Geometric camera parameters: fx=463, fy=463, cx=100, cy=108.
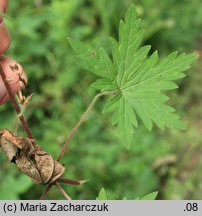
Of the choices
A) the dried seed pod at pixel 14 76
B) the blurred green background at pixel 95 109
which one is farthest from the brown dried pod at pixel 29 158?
the blurred green background at pixel 95 109

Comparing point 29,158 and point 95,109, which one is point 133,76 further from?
point 95,109

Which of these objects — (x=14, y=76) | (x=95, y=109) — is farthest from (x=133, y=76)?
(x=95, y=109)

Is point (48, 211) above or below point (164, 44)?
above

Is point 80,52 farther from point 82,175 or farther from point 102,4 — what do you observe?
point 102,4

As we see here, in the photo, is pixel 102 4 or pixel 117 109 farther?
pixel 102 4

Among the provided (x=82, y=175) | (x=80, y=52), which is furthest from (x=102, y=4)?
(x=80, y=52)

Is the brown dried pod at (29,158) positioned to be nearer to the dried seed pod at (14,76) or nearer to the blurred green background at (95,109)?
the dried seed pod at (14,76)

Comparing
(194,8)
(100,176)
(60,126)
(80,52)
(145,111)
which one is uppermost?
(80,52)
